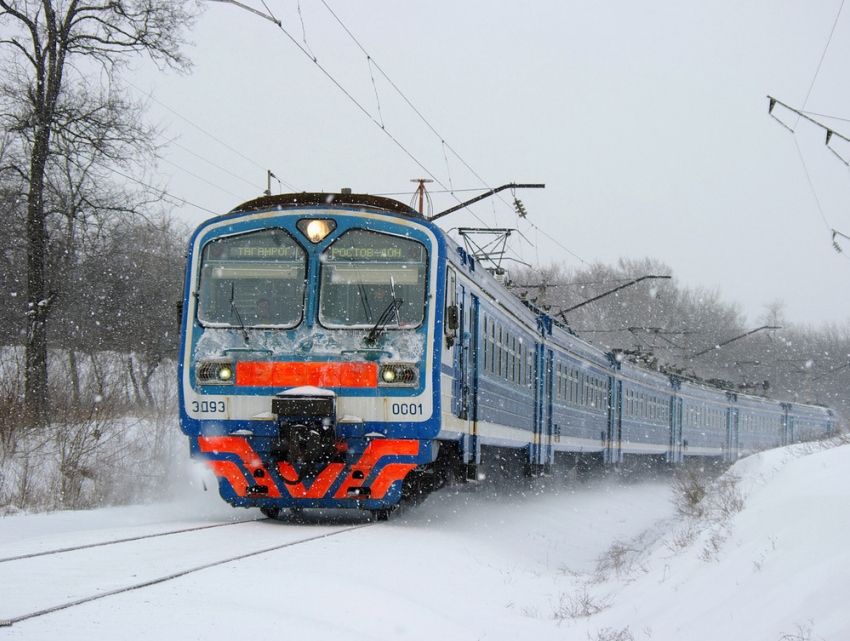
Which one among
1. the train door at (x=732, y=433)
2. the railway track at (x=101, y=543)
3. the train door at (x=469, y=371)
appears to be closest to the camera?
the railway track at (x=101, y=543)

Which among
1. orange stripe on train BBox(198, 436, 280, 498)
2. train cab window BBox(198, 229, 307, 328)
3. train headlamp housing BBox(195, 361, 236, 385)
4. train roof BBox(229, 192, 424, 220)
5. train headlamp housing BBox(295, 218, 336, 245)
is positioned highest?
train roof BBox(229, 192, 424, 220)

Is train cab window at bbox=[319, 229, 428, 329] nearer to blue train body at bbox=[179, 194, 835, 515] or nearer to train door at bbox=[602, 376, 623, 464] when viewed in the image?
blue train body at bbox=[179, 194, 835, 515]

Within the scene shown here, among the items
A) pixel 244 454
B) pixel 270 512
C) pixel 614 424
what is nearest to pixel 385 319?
pixel 244 454

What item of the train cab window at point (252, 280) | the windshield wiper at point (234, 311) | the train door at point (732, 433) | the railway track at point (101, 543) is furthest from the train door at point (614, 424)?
the railway track at point (101, 543)

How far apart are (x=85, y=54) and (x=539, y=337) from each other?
9978 mm

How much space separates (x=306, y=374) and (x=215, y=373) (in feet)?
3.22

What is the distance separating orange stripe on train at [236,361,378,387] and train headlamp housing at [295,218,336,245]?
53.1 inches

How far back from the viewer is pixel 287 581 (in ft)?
19.0

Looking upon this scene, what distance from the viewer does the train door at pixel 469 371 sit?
10.4 metres

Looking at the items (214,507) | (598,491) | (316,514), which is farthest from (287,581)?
(598,491)

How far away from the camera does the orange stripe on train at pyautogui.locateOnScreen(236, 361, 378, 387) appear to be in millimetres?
9133

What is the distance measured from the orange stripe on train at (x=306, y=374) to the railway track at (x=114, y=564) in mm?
1465

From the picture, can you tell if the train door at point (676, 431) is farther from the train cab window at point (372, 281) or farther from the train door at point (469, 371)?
the train cab window at point (372, 281)

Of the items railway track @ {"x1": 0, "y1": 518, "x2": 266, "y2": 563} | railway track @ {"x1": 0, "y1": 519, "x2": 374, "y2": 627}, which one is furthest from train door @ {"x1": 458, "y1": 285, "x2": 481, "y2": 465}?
railway track @ {"x1": 0, "y1": 518, "x2": 266, "y2": 563}
